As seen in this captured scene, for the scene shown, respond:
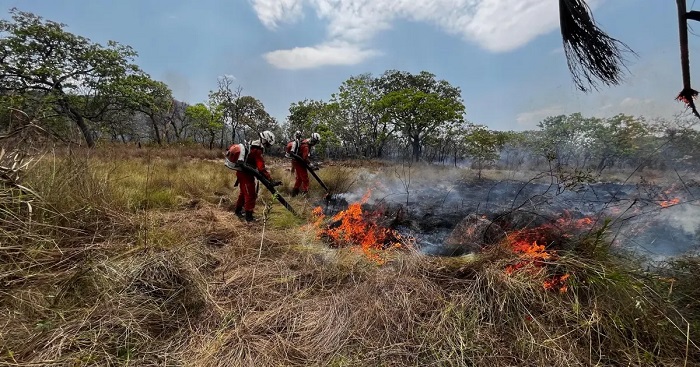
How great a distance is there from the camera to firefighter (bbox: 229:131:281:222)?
594cm

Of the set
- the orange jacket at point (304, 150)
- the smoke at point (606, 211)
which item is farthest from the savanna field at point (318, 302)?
the orange jacket at point (304, 150)

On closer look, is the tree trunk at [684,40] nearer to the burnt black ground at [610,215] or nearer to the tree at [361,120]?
the burnt black ground at [610,215]

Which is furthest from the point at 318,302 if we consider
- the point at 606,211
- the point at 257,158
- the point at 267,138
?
the point at 606,211

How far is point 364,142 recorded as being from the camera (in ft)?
112

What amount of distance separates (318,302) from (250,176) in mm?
3876

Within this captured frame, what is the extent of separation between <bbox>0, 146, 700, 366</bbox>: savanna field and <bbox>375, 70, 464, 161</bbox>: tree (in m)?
25.4

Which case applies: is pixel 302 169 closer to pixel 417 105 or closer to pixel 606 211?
pixel 606 211

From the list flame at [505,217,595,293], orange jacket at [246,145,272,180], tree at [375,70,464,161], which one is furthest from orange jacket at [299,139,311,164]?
tree at [375,70,464,161]

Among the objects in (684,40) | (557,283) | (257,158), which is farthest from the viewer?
(257,158)

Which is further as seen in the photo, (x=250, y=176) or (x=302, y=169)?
(x=302, y=169)

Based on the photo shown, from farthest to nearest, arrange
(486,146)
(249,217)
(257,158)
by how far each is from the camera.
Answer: (486,146)
(257,158)
(249,217)

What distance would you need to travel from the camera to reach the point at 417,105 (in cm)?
2742

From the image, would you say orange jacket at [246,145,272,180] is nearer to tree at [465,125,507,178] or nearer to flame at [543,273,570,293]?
flame at [543,273,570,293]

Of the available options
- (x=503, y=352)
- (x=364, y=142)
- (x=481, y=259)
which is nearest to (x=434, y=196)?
(x=481, y=259)
